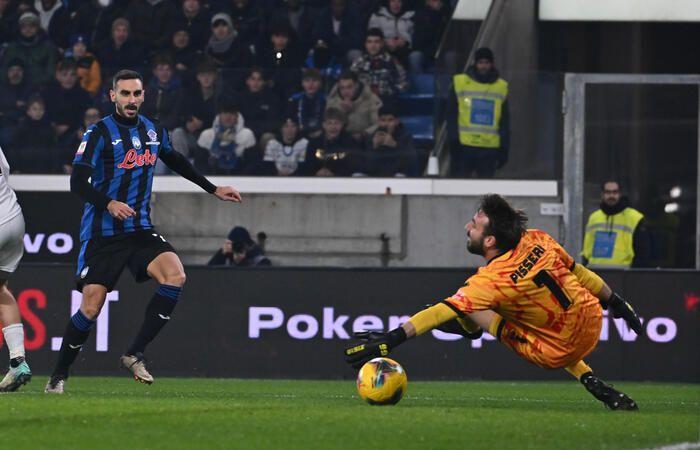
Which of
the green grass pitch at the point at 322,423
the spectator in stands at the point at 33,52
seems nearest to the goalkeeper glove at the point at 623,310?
the green grass pitch at the point at 322,423

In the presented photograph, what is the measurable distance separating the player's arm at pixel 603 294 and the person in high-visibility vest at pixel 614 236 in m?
7.33

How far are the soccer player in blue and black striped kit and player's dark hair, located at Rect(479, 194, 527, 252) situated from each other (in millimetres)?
2474

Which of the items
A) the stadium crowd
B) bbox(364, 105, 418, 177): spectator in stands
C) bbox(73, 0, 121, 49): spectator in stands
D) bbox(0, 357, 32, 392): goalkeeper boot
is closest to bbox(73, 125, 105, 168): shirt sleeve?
bbox(0, 357, 32, 392): goalkeeper boot

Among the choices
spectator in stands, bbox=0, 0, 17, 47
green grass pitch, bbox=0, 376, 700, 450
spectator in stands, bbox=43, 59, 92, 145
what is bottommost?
green grass pitch, bbox=0, 376, 700, 450

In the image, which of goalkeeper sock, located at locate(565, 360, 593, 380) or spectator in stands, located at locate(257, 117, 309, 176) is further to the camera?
spectator in stands, located at locate(257, 117, 309, 176)

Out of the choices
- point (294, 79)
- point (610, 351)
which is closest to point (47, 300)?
point (294, 79)

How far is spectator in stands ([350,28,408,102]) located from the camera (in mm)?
18078

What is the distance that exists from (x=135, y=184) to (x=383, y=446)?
407cm

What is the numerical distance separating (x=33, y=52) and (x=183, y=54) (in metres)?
1.91

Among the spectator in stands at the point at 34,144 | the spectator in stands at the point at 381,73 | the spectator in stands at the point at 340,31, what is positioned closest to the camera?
the spectator in stands at the point at 381,73

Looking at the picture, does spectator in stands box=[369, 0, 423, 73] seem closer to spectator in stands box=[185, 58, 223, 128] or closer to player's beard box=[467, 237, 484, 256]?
spectator in stands box=[185, 58, 223, 128]

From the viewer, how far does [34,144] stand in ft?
60.1

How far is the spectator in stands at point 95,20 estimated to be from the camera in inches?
771

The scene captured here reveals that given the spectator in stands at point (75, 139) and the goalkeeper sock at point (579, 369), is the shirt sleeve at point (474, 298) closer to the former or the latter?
the goalkeeper sock at point (579, 369)
